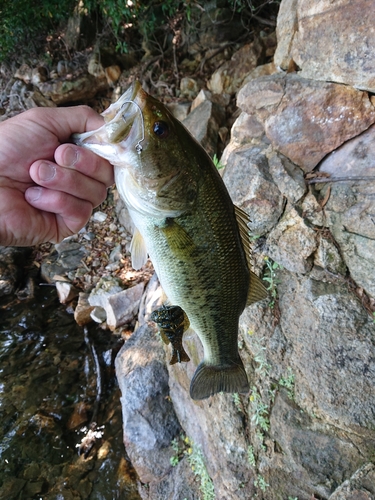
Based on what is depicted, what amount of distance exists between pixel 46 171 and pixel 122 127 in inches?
19.3

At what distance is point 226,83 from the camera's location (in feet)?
21.1

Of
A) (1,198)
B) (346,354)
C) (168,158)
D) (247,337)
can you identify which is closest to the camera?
(168,158)

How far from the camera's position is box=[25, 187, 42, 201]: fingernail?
194 cm

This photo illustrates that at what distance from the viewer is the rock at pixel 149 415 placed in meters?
4.08

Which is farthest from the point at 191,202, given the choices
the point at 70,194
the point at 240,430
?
the point at 240,430

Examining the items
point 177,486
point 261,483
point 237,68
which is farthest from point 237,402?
point 237,68

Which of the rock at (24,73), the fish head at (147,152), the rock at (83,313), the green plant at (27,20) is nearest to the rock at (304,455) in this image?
the fish head at (147,152)

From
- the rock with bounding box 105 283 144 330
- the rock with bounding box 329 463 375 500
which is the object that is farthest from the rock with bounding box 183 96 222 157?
the rock with bounding box 329 463 375 500

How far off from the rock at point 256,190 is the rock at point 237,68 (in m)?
3.18

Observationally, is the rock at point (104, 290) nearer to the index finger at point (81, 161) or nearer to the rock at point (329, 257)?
the rock at point (329, 257)

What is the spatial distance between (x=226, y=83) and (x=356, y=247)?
185 inches

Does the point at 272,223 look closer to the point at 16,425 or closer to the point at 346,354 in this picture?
the point at 346,354

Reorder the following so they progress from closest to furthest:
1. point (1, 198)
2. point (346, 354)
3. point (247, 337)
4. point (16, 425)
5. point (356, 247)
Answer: point (1, 198)
point (346, 354)
point (356, 247)
point (247, 337)
point (16, 425)

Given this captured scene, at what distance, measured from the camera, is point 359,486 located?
2.47m
